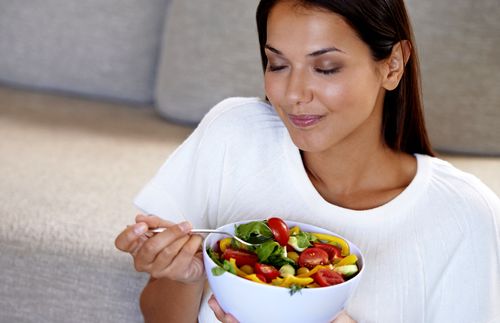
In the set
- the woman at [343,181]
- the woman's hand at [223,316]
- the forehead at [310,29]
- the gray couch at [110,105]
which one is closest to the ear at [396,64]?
the woman at [343,181]

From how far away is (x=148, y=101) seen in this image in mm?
2541

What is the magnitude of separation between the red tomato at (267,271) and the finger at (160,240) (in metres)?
0.14

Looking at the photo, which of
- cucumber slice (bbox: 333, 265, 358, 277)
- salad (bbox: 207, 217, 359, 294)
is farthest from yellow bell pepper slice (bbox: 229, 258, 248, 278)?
cucumber slice (bbox: 333, 265, 358, 277)

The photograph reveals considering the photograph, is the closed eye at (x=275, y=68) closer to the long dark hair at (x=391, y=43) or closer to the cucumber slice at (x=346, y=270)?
the long dark hair at (x=391, y=43)

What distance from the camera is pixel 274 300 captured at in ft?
3.34

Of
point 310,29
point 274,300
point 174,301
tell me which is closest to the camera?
point 274,300

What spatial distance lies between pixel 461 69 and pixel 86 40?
1.16m

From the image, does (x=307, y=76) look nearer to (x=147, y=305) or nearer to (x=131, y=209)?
(x=147, y=305)

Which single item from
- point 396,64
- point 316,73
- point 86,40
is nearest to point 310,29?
point 316,73

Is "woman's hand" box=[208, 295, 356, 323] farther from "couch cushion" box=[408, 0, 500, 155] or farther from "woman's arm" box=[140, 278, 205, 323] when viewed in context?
"couch cushion" box=[408, 0, 500, 155]

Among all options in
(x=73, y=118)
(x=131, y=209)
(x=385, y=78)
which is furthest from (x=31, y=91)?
(x=385, y=78)

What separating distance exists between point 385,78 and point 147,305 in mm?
587

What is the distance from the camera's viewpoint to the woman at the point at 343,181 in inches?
48.6

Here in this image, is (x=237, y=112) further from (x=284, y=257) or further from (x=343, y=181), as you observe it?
(x=284, y=257)
